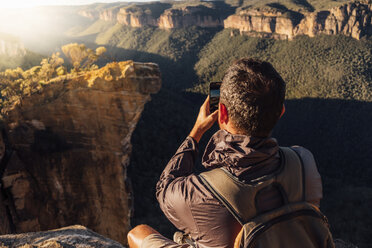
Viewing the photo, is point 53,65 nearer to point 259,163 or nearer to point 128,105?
point 128,105

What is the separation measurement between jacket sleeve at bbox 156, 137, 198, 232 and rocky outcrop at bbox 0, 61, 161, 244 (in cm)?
841

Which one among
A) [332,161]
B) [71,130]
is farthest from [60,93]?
[332,161]

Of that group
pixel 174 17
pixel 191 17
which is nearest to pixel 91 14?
pixel 174 17

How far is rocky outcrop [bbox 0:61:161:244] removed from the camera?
10.6 meters

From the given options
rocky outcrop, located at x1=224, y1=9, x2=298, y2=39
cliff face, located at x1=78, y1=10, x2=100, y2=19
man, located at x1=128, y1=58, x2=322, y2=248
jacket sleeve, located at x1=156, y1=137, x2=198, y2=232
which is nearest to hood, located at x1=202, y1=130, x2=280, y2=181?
man, located at x1=128, y1=58, x2=322, y2=248

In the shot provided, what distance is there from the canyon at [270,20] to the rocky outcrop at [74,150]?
187ft

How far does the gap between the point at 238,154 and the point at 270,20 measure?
71913 millimetres

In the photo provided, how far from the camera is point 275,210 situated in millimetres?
1933

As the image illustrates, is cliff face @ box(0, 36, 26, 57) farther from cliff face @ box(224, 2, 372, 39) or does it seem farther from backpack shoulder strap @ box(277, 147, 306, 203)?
cliff face @ box(224, 2, 372, 39)

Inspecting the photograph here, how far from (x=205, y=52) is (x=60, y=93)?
71.1 meters

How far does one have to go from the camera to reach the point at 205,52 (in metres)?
78.6

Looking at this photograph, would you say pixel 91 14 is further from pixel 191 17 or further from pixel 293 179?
pixel 293 179

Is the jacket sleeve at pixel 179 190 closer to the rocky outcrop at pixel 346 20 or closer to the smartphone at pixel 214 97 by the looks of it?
the smartphone at pixel 214 97

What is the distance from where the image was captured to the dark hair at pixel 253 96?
1965 millimetres
